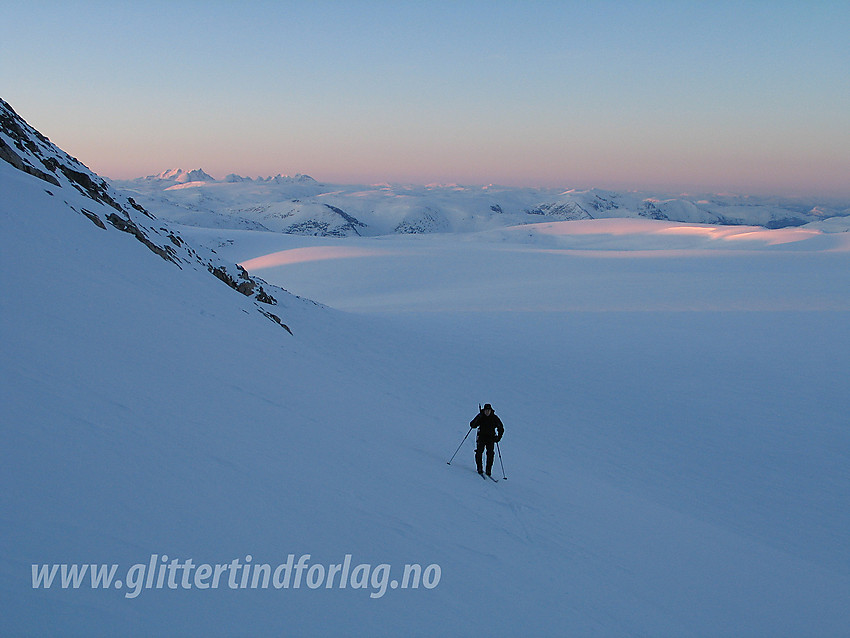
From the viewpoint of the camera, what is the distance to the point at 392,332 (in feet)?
75.9

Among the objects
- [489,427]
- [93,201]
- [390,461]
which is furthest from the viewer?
[93,201]

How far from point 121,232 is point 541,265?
137ft

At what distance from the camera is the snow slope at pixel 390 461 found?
162 inches

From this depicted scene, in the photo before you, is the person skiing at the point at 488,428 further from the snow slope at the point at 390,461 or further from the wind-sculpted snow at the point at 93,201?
the wind-sculpted snow at the point at 93,201

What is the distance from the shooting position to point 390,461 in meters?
8.11

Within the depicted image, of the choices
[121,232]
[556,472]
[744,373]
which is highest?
[121,232]

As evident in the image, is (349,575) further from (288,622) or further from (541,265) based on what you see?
(541,265)

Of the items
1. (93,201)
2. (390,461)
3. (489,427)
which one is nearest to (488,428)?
(489,427)

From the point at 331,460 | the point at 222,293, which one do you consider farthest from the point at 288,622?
the point at 222,293

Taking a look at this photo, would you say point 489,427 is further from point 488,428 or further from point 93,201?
point 93,201

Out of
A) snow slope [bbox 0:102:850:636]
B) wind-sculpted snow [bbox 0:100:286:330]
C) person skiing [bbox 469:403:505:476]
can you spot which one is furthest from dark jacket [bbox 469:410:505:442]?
wind-sculpted snow [bbox 0:100:286:330]

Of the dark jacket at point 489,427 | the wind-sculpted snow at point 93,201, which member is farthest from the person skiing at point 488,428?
the wind-sculpted snow at point 93,201

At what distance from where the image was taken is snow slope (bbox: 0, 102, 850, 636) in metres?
4.11

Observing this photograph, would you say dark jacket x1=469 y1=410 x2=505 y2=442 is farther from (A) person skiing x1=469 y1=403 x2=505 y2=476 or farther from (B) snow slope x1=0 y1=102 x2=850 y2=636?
(B) snow slope x1=0 y1=102 x2=850 y2=636
